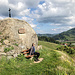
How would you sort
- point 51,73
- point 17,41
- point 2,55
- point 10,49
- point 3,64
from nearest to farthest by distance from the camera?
point 51,73 → point 3,64 → point 2,55 → point 10,49 → point 17,41

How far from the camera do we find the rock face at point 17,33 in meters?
10.9

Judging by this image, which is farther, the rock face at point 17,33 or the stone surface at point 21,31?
the stone surface at point 21,31

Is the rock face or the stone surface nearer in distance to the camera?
the rock face

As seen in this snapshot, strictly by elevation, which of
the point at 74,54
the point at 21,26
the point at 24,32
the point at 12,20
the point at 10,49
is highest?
the point at 12,20

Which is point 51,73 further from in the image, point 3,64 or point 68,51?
point 68,51

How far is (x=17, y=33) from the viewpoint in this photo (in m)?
11.7

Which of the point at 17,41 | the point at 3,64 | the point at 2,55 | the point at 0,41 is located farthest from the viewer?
the point at 17,41

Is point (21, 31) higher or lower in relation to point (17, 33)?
higher

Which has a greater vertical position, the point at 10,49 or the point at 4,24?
the point at 4,24

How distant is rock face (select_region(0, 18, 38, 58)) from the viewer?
35.8 ft

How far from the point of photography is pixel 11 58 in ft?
27.5

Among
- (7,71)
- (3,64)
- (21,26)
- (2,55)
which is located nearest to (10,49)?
(2,55)

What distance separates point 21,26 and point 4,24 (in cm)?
264

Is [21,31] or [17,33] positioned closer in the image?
[17,33]
